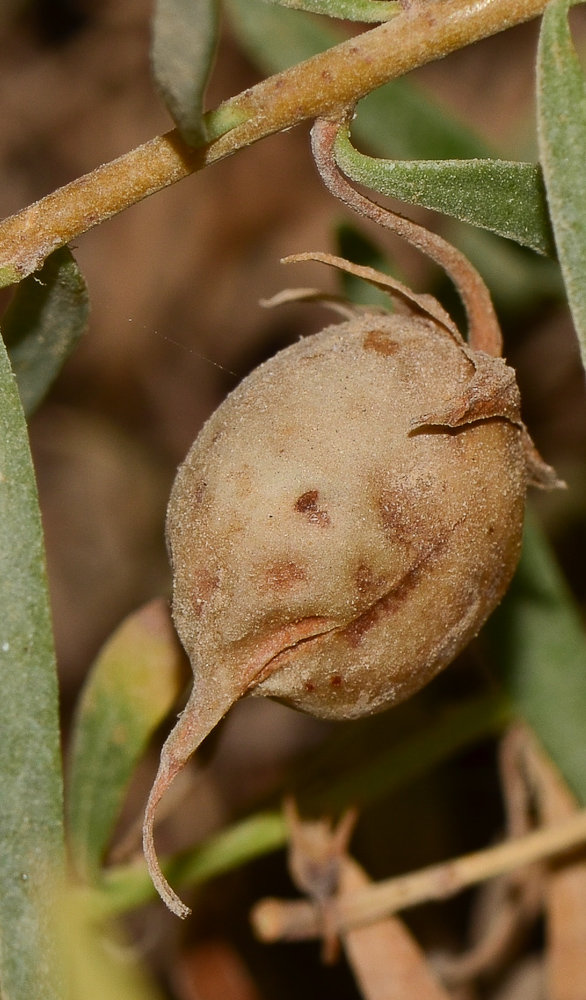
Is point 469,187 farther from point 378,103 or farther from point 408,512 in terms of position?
point 378,103

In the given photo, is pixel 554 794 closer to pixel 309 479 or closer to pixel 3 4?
pixel 309 479

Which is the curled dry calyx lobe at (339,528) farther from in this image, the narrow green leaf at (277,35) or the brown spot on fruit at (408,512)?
the narrow green leaf at (277,35)

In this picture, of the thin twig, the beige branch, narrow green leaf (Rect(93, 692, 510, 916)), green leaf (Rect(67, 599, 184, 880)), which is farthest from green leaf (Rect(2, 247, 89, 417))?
the thin twig

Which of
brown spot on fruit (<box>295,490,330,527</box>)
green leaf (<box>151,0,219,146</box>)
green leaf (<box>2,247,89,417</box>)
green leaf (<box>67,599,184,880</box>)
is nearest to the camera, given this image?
green leaf (<box>151,0,219,146</box>)

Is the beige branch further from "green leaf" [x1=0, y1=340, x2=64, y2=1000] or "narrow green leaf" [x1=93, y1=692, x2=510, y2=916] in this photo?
"narrow green leaf" [x1=93, y1=692, x2=510, y2=916]

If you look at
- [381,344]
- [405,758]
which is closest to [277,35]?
[381,344]

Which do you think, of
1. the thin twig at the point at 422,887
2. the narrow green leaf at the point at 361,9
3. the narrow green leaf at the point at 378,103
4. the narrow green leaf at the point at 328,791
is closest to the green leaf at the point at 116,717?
the narrow green leaf at the point at 328,791
